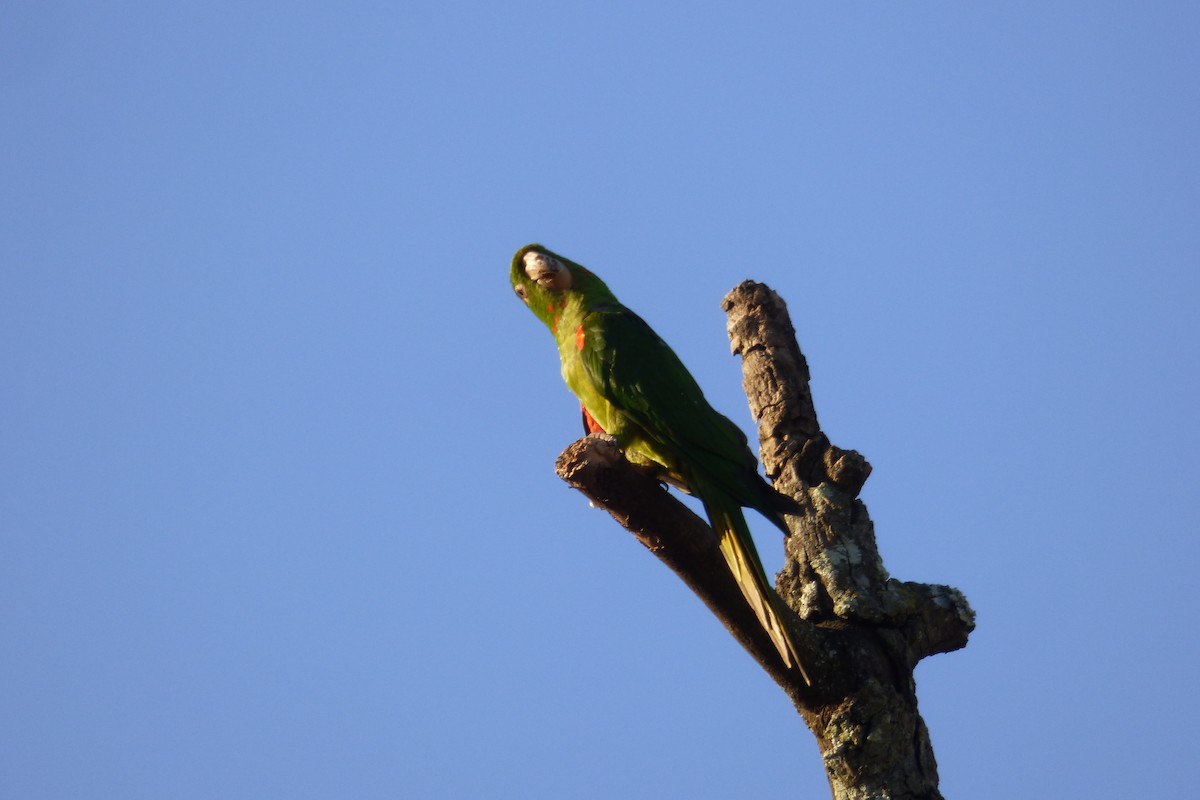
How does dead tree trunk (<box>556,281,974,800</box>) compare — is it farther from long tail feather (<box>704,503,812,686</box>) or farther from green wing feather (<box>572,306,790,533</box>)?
green wing feather (<box>572,306,790,533</box>)

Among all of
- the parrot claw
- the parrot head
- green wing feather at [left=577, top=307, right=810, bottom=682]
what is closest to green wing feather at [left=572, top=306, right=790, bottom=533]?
green wing feather at [left=577, top=307, right=810, bottom=682]

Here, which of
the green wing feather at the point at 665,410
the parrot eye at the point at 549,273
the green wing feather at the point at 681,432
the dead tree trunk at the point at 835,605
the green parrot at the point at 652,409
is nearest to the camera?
the dead tree trunk at the point at 835,605

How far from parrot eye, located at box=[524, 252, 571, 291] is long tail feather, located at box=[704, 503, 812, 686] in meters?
1.89

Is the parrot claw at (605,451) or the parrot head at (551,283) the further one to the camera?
the parrot head at (551,283)

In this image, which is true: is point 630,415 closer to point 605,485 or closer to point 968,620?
point 605,485

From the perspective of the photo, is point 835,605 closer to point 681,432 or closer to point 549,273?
point 681,432

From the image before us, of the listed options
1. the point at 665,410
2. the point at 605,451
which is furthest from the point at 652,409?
the point at 605,451

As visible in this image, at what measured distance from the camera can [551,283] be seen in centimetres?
524

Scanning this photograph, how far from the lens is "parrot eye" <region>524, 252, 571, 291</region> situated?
17.1 feet

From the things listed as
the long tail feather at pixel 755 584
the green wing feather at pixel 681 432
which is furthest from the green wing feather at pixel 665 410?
the long tail feather at pixel 755 584

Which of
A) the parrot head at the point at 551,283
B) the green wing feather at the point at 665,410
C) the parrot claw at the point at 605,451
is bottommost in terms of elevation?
the parrot claw at the point at 605,451

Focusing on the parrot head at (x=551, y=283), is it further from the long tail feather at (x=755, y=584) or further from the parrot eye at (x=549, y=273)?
the long tail feather at (x=755, y=584)

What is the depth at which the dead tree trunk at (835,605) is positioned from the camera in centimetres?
319

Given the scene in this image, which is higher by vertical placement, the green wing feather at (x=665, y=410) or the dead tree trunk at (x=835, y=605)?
the green wing feather at (x=665, y=410)
